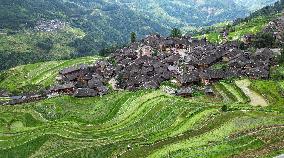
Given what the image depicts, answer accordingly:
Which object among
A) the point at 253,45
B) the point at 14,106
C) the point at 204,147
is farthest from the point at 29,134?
the point at 253,45

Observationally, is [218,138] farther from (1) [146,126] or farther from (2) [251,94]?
(2) [251,94]

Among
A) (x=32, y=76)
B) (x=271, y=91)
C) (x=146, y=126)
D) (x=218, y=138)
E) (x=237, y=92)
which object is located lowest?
(x=32, y=76)

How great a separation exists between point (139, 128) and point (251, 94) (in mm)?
21717

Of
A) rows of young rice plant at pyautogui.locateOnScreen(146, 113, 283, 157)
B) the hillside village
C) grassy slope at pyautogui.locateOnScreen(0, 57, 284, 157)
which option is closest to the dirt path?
grassy slope at pyautogui.locateOnScreen(0, 57, 284, 157)

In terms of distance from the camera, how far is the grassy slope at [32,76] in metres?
117

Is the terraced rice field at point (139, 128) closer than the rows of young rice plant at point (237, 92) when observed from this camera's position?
Yes

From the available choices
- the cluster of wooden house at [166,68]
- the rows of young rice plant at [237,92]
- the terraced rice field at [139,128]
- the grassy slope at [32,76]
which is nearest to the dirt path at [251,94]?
the rows of young rice plant at [237,92]

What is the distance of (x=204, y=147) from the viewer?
2234 inches

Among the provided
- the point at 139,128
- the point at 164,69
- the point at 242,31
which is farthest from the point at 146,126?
the point at 242,31

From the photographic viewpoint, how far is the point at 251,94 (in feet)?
261

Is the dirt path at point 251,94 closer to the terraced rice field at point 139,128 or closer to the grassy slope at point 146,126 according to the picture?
the grassy slope at point 146,126

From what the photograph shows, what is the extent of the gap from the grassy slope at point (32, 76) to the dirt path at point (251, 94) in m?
Answer: 49.8

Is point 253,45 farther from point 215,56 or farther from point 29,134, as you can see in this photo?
point 29,134

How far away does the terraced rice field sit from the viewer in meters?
57.3
